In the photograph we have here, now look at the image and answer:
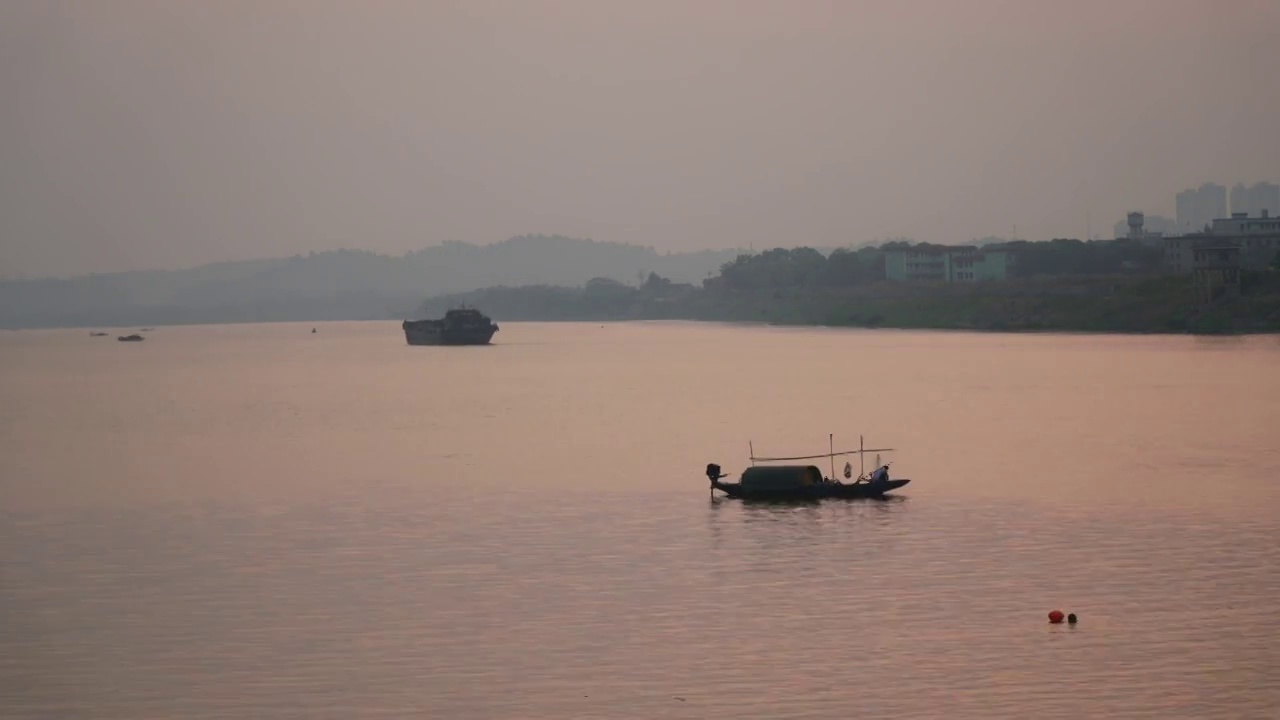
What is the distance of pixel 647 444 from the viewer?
6994 centimetres

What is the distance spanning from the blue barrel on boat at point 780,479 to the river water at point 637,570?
104 cm

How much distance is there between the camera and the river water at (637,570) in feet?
86.5

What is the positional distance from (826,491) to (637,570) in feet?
41.0

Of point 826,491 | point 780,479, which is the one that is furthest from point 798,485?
point 826,491

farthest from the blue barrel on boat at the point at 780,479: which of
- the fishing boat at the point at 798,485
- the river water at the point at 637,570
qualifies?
the river water at the point at 637,570

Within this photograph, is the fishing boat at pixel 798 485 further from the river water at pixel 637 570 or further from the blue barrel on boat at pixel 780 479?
the river water at pixel 637 570

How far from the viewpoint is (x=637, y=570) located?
37.0 meters

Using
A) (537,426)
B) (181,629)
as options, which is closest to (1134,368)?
(537,426)

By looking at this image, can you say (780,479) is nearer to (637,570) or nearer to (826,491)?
(826,491)

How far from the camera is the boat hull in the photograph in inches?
1895

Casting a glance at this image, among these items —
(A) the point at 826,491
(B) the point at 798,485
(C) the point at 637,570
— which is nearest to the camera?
(C) the point at 637,570

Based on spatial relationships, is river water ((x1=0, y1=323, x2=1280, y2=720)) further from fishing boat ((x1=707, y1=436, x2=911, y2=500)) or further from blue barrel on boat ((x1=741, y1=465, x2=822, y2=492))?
blue barrel on boat ((x1=741, y1=465, x2=822, y2=492))

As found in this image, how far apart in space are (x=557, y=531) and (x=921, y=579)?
1159 cm

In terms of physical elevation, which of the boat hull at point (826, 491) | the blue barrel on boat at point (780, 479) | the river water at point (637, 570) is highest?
the blue barrel on boat at point (780, 479)
